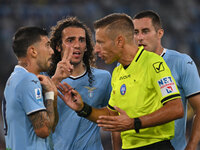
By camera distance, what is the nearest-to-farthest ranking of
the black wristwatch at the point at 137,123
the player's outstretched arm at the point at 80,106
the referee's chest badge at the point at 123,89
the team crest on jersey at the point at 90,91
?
the black wristwatch at the point at 137,123 → the referee's chest badge at the point at 123,89 → the player's outstretched arm at the point at 80,106 → the team crest on jersey at the point at 90,91

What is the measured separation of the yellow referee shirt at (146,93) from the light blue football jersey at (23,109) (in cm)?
83

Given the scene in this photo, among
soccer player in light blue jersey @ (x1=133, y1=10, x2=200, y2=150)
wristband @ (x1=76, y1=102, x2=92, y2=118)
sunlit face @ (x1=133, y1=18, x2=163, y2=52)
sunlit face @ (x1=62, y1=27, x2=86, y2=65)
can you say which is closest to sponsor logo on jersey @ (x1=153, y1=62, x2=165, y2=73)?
wristband @ (x1=76, y1=102, x2=92, y2=118)

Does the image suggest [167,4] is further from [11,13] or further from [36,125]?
[36,125]

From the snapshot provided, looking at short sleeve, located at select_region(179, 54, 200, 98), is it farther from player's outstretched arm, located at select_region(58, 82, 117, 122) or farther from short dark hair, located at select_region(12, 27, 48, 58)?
short dark hair, located at select_region(12, 27, 48, 58)

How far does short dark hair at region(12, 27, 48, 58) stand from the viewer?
3.85 meters

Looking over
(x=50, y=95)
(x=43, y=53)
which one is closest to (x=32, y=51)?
(x=43, y=53)

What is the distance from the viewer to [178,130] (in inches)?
171

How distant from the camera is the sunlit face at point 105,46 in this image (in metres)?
3.80

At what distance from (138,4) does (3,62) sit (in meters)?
7.10

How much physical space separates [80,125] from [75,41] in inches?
43.9

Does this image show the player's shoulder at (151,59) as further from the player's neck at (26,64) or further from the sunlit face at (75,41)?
the sunlit face at (75,41)

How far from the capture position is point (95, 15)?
1688cm

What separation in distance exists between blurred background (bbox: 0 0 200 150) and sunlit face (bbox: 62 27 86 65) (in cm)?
983

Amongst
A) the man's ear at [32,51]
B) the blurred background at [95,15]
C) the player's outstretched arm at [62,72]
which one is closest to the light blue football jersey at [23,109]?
the man's ear at [32,51]
